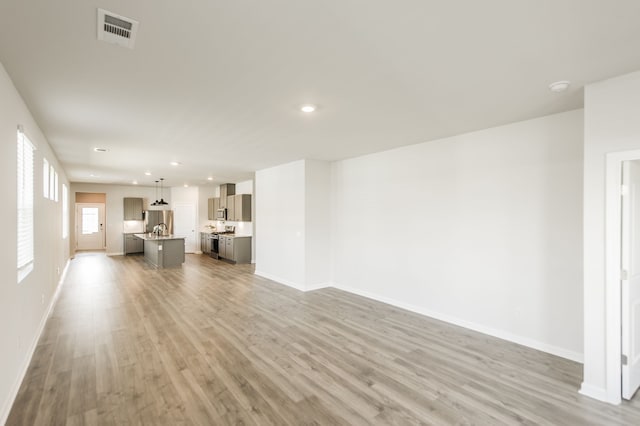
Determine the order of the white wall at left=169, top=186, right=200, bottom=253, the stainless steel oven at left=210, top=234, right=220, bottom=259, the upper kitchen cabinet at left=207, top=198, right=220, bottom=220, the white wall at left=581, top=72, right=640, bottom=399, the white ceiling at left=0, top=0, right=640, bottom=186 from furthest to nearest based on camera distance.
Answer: the white wall at left=169, top=186, right=200, bottom=253, the upper kitchen cabinet at left=207, top=198, right=220, bottom=220, the stainless steel oven at left=210, top=234, right=220, bottom=259, the white wall at left=581, top=72, right=640, bottom=399, the white ceiling at left=0, top=0, right=640, bottom=186

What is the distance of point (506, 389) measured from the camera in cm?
275

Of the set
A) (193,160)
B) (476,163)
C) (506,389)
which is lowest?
(506,389)

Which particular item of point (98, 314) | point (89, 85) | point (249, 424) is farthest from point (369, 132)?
point (98, 314)

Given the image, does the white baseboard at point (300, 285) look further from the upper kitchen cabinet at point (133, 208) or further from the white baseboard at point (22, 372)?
the upper kitchen cabinet at point (133, 208)

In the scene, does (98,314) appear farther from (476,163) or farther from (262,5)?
(476,163)

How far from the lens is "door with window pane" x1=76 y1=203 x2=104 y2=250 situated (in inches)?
501

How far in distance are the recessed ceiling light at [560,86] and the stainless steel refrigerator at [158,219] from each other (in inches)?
492

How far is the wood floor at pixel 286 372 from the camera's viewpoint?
7.88 feet

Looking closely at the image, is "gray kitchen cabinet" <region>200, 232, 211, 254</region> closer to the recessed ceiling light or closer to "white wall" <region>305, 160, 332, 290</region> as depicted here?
"white wall" <region>305, 160, 332, 290</region>

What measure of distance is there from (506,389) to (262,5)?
351 cm

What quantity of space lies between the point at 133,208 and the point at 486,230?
12306 millimetres

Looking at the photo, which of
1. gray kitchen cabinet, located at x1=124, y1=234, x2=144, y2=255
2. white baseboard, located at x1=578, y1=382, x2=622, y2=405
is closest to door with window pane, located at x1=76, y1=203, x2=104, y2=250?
gray kitchen cabinet, located at x1=124, y1=234, x2=144, y2=255

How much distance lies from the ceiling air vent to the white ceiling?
42 mm

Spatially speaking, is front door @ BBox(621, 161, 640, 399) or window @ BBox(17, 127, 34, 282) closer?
front door @ BBox(621, 161, 640, 399)
